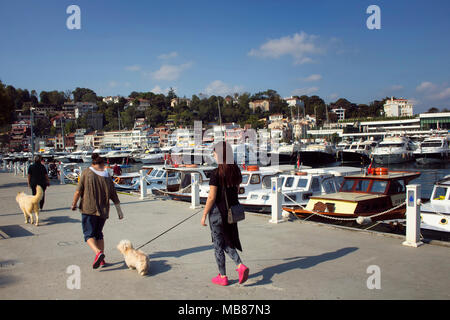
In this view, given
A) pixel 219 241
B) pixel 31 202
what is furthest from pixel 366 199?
pixel 31 202

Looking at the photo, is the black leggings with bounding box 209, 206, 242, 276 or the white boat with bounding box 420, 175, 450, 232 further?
the white boat with bounding box 420, 175, 450, 232

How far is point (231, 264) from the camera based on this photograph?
6379mm

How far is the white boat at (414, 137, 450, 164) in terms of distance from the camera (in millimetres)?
52688

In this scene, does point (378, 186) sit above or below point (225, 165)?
below

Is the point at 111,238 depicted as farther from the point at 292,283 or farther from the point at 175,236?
the point at 292,283

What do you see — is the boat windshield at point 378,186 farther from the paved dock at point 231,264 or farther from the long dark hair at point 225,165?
the long dark hair at point 225,165

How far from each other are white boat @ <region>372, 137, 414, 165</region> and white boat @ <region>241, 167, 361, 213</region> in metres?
37.9

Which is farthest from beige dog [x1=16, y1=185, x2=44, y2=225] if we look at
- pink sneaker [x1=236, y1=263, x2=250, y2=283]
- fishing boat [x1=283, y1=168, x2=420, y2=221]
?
fishing boat [x1=283, y1=168, x2=420, y2=221]

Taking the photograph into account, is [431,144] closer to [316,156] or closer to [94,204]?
[316,156]

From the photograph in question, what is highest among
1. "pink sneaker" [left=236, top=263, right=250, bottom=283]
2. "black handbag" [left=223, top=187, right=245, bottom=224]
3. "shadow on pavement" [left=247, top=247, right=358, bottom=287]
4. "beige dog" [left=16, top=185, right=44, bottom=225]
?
"black handbag" [left=223, top=187, right=245, bottom=224]

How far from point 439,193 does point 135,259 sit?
36.1 ft

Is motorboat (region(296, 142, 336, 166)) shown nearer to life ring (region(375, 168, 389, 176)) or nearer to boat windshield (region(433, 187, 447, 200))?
life ring (region(375, 168, 389, 176))

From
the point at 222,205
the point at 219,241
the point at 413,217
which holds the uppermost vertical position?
the point at 222,205
